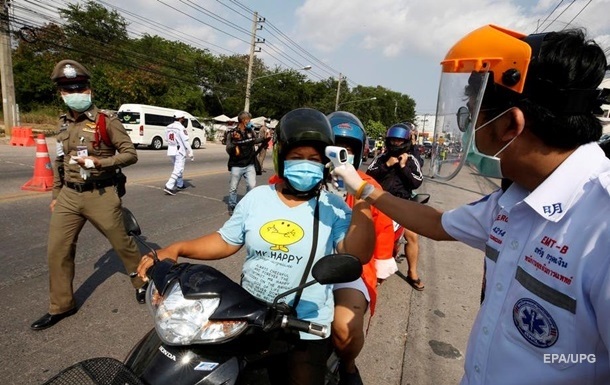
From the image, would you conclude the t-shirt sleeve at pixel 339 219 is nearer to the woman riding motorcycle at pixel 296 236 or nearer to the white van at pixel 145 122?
the woman riding motorcycle at pixel 296 236

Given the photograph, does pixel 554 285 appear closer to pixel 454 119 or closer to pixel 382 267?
pixel 454 119

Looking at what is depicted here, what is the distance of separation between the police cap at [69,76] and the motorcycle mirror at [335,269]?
8.93ft

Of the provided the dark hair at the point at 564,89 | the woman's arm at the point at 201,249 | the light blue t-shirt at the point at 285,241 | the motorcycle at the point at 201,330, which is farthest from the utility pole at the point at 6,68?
the dark hair at the point at 564,89

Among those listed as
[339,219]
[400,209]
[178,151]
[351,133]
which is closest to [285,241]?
[339,219]

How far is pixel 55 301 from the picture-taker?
2932 millimetres

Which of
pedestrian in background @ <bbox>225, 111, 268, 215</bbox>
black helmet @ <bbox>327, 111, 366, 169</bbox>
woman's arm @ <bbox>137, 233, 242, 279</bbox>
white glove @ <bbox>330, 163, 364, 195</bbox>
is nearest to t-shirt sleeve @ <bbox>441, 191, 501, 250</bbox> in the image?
white glove @ <bbox>330, 163, 364, 195</bbox>

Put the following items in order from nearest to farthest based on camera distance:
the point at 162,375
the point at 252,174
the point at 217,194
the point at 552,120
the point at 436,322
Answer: the point at 552,120 → the point at 162,375 → the point at 436,322 → the point at 252,174 → the point at 217,194

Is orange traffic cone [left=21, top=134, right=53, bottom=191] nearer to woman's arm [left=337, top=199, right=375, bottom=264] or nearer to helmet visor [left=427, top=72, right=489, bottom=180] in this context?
woman's arm [left=337, top=199, right=375, bottom=264]

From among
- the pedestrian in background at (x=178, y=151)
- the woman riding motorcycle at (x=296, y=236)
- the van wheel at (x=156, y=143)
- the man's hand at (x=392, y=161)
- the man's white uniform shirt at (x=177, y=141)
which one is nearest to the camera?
the woman riding motorcycle at (x=296, y=236)

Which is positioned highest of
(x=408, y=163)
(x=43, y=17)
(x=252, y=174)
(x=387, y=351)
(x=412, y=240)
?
(x=43, y=17)

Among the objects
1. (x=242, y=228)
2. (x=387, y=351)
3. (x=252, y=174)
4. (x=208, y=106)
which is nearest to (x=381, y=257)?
(x=387, y=351)

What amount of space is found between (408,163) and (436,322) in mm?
1780

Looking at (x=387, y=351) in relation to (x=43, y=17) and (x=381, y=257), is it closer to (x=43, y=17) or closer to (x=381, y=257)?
(x=381, y=257)

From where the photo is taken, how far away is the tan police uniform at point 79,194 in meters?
2.93
